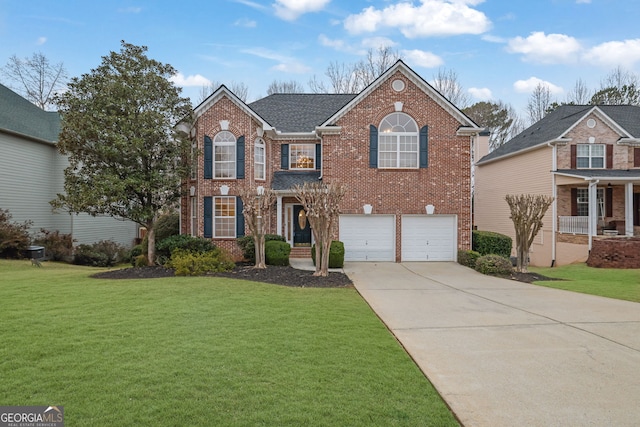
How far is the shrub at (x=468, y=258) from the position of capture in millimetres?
14211

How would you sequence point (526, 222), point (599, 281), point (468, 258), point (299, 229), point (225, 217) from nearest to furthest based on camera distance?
1. point (599, 281)
2. point (526, 222)
3. point (468, 258)
4. point (225, 217)
5. point (299, 229)

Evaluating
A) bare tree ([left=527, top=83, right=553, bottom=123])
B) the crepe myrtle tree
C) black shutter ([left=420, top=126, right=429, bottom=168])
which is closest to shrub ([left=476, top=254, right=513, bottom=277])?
black shutter ([left=420, top=126, right=429, bottom=168])

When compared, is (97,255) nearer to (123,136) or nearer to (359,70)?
(123,136)

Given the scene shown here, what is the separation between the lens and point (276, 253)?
13.7m

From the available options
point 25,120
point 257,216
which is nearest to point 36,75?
point 25,120

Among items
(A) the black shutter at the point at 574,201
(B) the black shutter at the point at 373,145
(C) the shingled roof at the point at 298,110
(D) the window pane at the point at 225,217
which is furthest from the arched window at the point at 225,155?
(A) the black shutter at the point at 574,201

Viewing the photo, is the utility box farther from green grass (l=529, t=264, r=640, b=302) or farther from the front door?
green grass (l=529, t=264, r=640, b=302)

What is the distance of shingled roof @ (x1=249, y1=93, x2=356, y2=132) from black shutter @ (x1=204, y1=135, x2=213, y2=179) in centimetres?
352

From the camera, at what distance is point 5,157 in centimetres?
1677

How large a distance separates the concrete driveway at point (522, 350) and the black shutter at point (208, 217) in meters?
7.98

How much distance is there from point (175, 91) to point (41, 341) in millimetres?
10689

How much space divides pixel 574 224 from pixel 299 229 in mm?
13635

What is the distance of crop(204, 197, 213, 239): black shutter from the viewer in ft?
50.6

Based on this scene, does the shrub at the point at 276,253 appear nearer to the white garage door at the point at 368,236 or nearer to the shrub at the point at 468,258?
the white garage door at the point at 368,236
